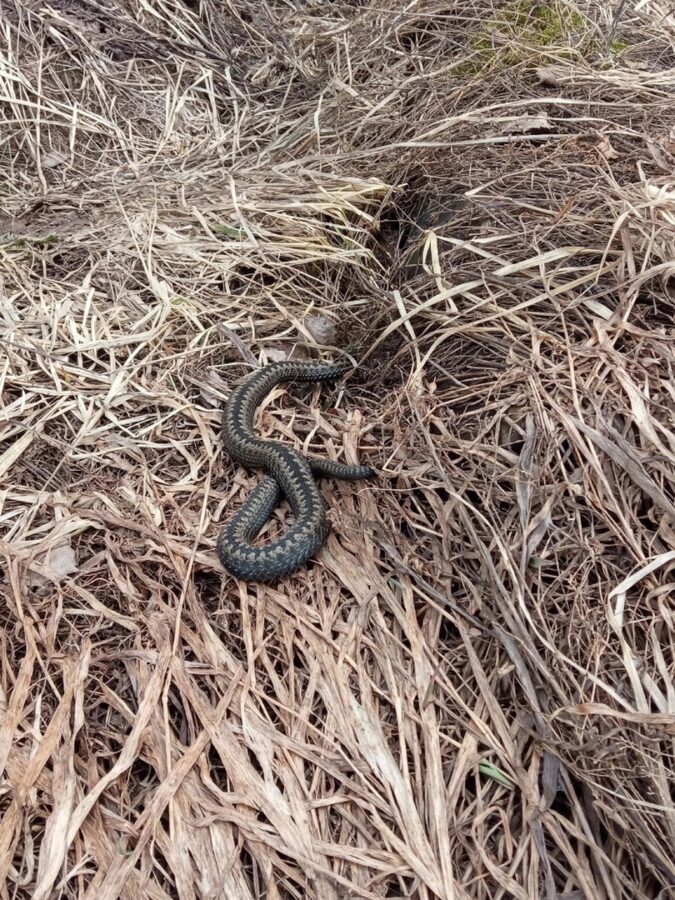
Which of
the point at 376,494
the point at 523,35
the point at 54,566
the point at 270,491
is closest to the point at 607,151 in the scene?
the point at 523,35

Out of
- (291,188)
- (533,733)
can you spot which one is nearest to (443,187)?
(291,188)

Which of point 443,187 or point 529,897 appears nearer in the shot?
point 529,897

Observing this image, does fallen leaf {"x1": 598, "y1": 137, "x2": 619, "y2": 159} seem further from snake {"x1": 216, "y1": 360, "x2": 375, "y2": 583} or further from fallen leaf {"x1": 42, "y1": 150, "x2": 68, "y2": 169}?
fallen leaf {"x1": 42, "y1": 150, "x2": 68, "y2": 169}

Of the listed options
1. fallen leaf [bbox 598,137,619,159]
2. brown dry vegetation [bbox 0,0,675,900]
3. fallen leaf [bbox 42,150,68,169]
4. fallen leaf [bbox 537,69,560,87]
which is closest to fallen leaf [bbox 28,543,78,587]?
brown dry vegetation [bbox 0,0,675,900]

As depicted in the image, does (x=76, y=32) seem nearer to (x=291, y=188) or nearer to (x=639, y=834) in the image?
(x=291, y=188)

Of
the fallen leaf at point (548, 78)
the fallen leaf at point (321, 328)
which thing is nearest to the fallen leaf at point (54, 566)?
the fallen leaf at point (321, 328)

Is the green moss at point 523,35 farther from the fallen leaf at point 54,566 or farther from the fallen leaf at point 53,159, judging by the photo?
the fallen leaf at point 54,566
